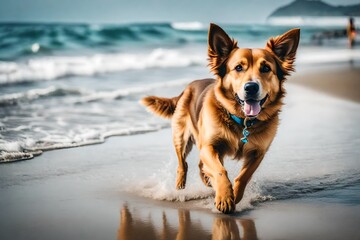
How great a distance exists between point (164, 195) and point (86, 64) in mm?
11051

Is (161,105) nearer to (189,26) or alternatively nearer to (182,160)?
(182,160)

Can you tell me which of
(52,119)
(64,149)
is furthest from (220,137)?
(52,119)

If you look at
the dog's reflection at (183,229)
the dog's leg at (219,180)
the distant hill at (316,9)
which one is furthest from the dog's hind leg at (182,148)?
the distant hill at (316,9)

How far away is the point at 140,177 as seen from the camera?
4.21 meters

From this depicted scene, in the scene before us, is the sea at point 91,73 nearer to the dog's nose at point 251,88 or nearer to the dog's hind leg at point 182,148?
the dog's hind leg at point 182,148

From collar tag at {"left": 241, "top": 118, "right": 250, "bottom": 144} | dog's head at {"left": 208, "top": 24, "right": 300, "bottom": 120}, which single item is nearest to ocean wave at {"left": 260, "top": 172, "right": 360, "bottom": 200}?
collar tag at {"left": 241, "top": 118, "right": 250, "bottom": 144}

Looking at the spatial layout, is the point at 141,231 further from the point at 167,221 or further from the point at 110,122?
→ the point at 110,122

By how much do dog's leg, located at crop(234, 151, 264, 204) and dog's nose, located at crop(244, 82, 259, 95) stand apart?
0.45 meters

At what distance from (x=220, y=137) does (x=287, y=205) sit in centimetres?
58

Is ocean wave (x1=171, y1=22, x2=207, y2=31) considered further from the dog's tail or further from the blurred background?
the dog's tail

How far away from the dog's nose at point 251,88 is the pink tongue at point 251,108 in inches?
3.7

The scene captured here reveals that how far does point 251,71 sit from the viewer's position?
11.1 feet

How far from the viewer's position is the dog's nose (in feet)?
10.8

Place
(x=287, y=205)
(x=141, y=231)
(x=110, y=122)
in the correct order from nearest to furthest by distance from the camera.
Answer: (x=141, y=231), (x=287, y=205), (x=110, y=122)
